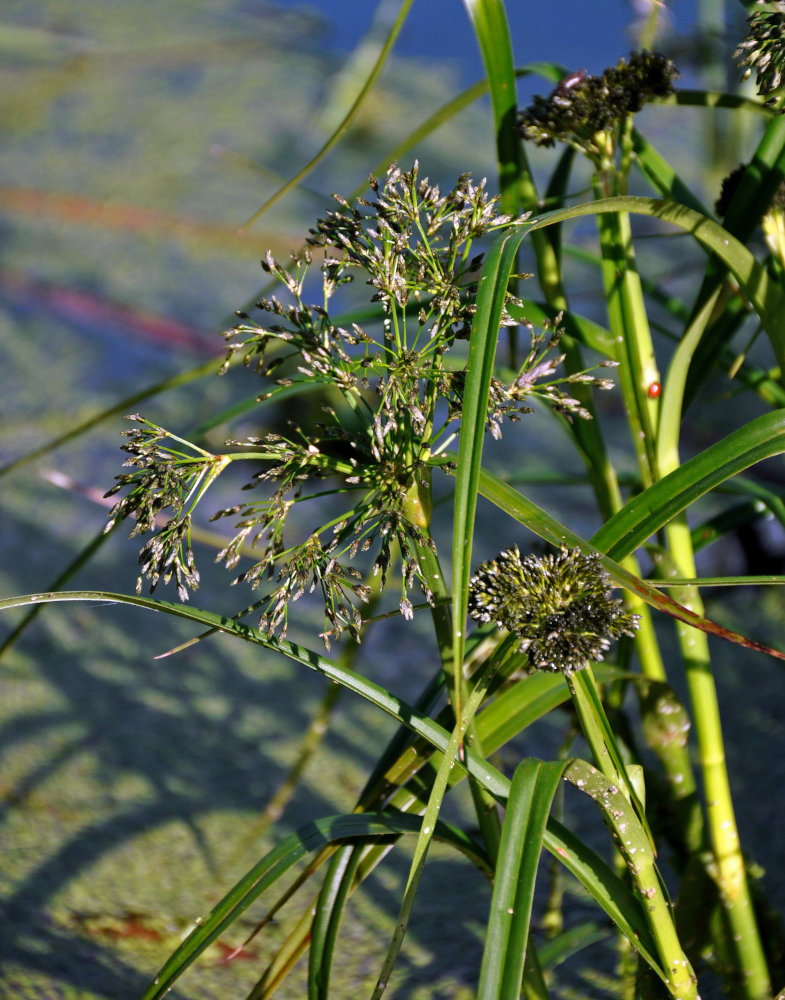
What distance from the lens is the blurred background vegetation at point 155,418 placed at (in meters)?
0.75

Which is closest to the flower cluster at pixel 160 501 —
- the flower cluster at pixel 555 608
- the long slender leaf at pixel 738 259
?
the flower cluster at pixel 555 608

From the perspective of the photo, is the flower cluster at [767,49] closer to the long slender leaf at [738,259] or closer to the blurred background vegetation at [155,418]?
the long slender leaf at [738,259]

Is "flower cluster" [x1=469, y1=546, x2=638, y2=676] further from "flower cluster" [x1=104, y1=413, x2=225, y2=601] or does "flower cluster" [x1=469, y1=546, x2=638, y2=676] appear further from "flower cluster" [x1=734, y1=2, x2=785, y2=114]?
"flower cluster" [x1=734, y1=2, x2=785, y2=114]

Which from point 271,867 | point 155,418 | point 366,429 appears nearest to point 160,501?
point 366,429

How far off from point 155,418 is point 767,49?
1245 mm

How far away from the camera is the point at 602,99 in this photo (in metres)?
0.51

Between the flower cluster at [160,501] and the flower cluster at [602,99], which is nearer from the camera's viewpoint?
the flower cluster at [160,501]

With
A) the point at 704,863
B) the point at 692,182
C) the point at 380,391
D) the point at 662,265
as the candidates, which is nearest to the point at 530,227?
the point at 380,391

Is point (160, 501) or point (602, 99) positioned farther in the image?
point (602, 99)

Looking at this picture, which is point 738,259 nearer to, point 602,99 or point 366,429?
point 602,99

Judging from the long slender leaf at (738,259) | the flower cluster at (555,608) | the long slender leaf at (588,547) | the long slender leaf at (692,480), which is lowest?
the flower cluster at (555,608)

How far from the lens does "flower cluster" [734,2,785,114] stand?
45 centimetres

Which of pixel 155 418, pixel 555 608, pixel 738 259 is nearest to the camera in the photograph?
pixel 555 608

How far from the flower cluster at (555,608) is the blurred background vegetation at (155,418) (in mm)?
396
